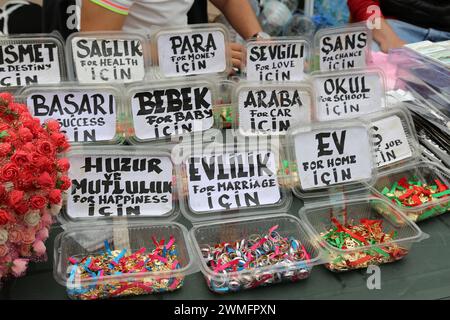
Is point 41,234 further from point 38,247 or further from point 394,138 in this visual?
point 394,138

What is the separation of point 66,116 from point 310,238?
666 millimetres

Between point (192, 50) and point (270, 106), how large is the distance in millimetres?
318

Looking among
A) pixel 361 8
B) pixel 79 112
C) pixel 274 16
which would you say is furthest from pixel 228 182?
pixel 274 16

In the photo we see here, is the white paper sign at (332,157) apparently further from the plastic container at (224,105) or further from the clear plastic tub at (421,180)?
the plastic container at (224,105)

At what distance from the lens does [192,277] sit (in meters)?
0.98

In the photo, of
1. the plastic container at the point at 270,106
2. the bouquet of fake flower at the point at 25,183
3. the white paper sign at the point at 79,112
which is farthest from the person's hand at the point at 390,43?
the bouquet of fake flower at the point at 25,183

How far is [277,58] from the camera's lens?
1.44 meters

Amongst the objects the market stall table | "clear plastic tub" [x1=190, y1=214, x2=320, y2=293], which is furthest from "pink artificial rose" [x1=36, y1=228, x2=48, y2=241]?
"clear plastic tub" [x1=190, y1=214, x2=320, y2=293]

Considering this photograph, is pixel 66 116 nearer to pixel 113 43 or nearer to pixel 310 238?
pixel 113 43

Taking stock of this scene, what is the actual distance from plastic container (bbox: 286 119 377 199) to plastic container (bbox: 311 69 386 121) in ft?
0.45

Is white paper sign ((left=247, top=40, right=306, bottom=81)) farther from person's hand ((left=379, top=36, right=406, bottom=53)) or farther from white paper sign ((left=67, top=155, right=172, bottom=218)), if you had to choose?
person's hand ((left=379, top=36, right=406, bottom=53))

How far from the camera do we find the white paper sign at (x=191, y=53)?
138 cm

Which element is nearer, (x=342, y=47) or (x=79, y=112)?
(x=79, y=112)
